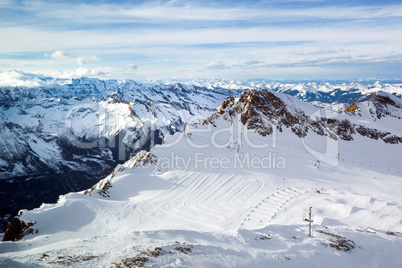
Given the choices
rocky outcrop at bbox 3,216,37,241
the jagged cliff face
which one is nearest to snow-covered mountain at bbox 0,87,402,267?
rocky outcrop at bbox 3,216,37,241

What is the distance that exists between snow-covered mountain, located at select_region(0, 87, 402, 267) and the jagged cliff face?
483 mm

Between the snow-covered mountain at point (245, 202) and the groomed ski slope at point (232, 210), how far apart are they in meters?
0.16

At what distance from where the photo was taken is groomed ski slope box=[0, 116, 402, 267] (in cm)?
1748

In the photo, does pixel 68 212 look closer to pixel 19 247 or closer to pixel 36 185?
pixel 19 247

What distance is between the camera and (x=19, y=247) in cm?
2303

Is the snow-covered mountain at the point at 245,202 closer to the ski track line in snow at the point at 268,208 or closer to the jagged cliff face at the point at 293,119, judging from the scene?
the ski track line in snow at the point at 268,208

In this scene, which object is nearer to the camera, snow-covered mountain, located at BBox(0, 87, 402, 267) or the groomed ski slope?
the groomed ski slope

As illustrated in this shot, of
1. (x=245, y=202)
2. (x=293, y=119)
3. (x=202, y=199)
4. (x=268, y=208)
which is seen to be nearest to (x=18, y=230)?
(x=202, y=199)

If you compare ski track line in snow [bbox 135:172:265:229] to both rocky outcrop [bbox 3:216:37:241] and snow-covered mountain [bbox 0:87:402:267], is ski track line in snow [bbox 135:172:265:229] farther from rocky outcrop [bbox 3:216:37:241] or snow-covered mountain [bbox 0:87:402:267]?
rocky outcrop [bbox 3:216:37:241]

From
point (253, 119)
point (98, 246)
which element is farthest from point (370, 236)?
point (253, 119)

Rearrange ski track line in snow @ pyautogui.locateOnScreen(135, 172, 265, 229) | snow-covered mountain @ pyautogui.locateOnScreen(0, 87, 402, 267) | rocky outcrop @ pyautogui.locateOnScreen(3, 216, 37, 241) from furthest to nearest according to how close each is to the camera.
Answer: ski track line in snow @ pyautogui.locateOnScreen(135, 172, 265, 229) → rocky outcrop @ pyautogui.locateOnScreen(3, 216, 37, 241) → snow-covered mountain @ pyautogui.locateOnScreen(0, 87, 402, 267)

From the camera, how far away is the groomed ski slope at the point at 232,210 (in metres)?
17.5

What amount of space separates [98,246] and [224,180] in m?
31.0

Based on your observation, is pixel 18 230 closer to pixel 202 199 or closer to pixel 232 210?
pixel 202 199
